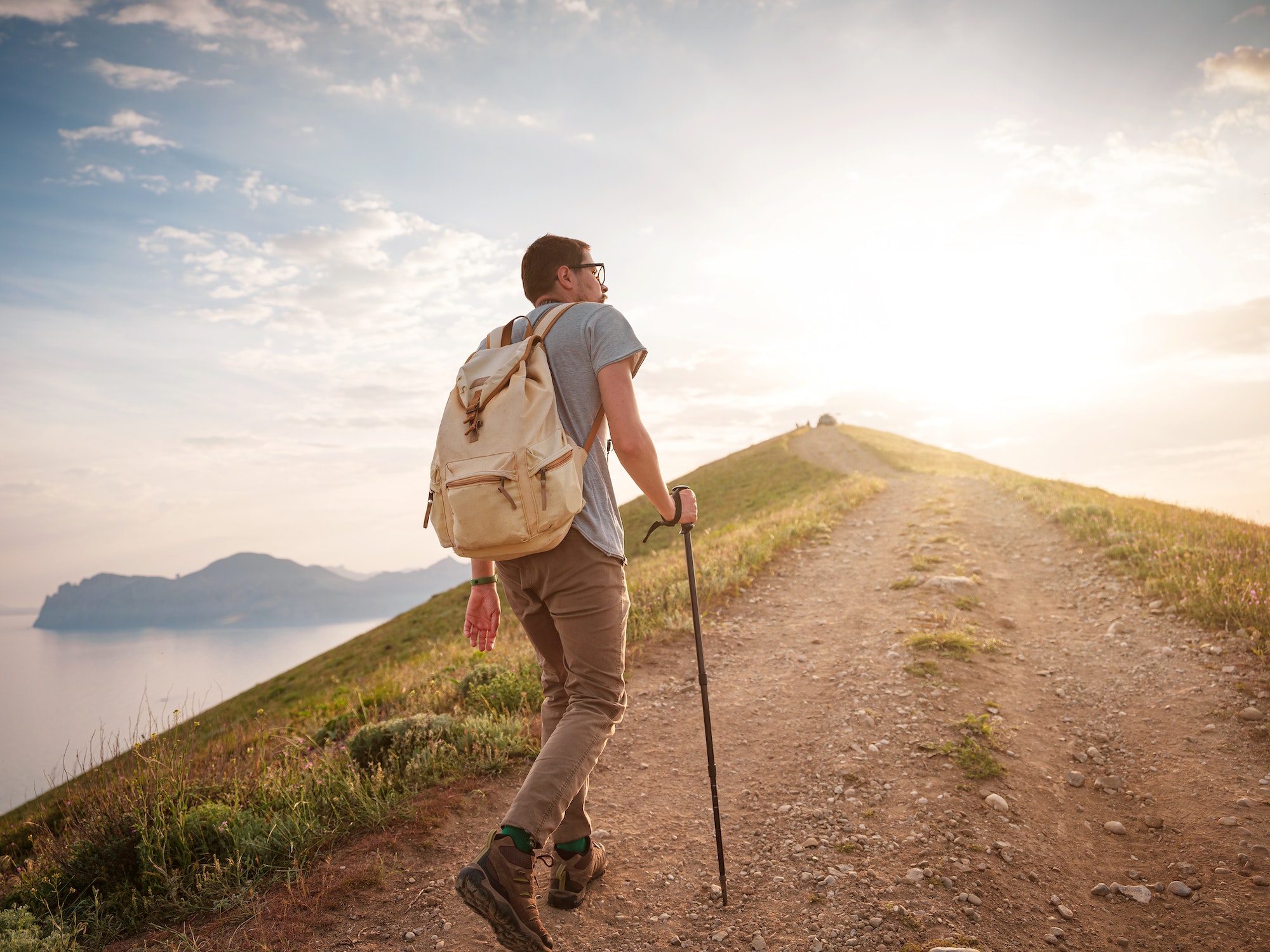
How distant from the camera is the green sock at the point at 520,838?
2.72 m

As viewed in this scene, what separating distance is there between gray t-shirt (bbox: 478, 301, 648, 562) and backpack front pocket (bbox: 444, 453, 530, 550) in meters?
0.32

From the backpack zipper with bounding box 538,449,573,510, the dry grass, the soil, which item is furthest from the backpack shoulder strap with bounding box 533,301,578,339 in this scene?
the dry grass

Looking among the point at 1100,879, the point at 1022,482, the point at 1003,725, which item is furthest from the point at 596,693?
the point at 1022,482

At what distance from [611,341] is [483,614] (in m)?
1.70

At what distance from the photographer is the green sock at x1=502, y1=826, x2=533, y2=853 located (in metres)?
2.72

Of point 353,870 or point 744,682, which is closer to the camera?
point 353,870

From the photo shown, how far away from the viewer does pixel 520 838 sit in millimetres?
2725

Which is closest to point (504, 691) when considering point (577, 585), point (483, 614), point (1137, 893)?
point (483, 614)

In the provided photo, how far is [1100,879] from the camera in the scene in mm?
3770

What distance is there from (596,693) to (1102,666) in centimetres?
672

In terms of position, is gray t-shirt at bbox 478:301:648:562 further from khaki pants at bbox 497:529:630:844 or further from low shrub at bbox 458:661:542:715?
low shrub at bbox 458:661:542:715

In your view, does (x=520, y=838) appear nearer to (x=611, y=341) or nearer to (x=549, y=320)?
(x=611, y=341)

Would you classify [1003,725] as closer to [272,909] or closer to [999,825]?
[999,825]

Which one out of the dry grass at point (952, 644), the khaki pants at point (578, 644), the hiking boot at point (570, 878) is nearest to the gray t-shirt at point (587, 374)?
the khaki pants at point (578, 644)
